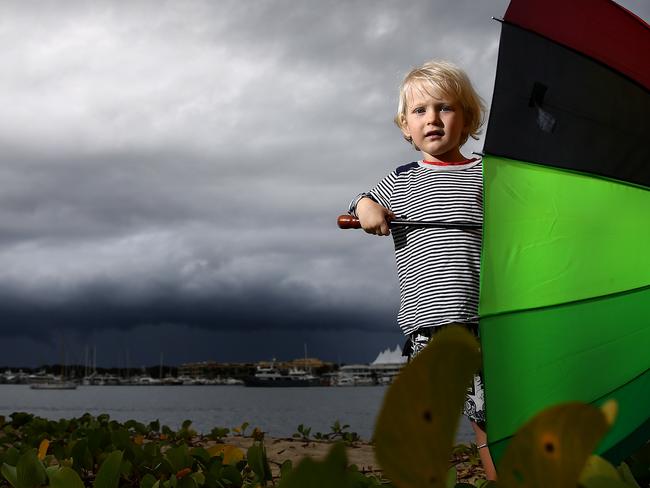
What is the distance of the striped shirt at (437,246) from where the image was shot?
148 inches

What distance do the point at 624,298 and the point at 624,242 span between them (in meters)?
0.18

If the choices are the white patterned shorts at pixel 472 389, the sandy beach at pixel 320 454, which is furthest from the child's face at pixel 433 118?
the sandy beach at pixel 320 454

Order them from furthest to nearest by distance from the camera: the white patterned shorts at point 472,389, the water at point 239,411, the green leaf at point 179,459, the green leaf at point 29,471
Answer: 1. the water at point 239,411
2. the white patterned shorts at point 472,389
3. the green leaf at point 179,459
4. the green leaf at point 29,471

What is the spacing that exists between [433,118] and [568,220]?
194 centimetres

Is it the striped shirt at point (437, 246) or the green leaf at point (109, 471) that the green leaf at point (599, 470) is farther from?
the striped shirt at point (437, 246)

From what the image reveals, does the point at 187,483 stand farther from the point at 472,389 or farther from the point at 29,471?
the point at 472,389

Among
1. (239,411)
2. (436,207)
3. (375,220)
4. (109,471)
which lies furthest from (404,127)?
(239,411)

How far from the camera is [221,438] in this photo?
687cm

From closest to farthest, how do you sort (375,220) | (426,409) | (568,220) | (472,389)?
(426,409) < (568,220) < (375,220) < (472,389)

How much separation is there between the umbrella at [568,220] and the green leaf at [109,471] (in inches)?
39.8

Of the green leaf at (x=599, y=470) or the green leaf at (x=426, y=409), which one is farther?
the green leaf at (x=599, y=470)

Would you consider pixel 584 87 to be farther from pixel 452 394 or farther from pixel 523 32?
pixel 452 394

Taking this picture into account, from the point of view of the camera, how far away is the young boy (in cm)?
373

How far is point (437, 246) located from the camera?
12.5ft
